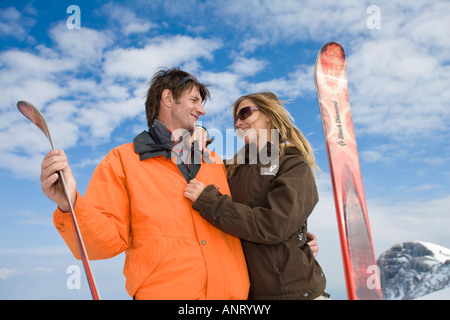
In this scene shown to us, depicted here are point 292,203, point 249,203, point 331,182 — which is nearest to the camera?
point 292,203

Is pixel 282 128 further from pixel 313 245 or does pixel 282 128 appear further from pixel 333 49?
pixel 333 49

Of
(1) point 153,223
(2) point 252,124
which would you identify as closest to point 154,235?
(1) point 153,223

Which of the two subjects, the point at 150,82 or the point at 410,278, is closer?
the point at 150,82

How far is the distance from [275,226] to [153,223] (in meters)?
0.78

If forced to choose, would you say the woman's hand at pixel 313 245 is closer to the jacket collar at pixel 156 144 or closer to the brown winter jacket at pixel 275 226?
the brown winter jacket at pixel 275 226

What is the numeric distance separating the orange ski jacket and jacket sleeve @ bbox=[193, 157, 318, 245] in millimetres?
155

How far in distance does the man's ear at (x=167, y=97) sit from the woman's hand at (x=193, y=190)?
99 centimetres

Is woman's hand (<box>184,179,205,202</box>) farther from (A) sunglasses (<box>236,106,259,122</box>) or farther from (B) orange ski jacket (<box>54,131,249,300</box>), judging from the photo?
(A) sunglasses (<box>236,106,259,122</box>)

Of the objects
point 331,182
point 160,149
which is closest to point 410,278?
point 331,182

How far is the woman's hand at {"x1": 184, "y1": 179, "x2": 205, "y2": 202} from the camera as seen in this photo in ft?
7.54

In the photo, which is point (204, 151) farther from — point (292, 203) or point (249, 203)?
point (292, 203)

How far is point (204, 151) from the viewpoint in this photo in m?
2.76

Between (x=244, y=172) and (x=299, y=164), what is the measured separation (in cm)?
42
